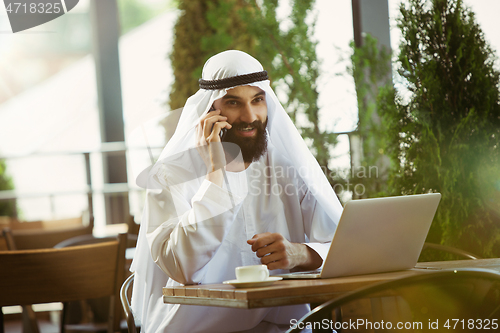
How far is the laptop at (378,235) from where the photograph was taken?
50.7 inches

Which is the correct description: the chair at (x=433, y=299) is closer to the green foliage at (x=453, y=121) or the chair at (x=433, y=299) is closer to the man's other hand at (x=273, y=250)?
the man's other hand at (x=273, y=250)

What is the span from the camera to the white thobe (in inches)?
65.1

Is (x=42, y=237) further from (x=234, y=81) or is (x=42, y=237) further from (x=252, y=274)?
(x=252, y=274)

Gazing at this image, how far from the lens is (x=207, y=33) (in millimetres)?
5605

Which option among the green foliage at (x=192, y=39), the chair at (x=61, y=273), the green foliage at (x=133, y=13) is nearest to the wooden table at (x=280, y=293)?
the chair at (x=61, y=273)

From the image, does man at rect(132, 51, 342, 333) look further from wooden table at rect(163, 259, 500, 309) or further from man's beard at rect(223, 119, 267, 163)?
wooden table at rect(163, 259, 500, 309)

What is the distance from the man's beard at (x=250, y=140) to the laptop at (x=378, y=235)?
75 centimetres

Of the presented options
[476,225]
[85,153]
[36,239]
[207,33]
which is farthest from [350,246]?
[85,153]

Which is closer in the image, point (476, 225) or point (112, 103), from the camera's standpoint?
point (476, 225)

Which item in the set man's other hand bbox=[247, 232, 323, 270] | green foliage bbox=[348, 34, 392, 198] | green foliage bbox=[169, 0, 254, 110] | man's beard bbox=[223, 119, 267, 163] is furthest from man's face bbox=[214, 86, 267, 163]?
green foliage bbox=[169, 0, 254, 110]

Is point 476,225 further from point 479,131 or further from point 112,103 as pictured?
point 112,103

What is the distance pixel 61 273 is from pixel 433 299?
129 cm

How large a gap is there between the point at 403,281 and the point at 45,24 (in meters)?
8.96

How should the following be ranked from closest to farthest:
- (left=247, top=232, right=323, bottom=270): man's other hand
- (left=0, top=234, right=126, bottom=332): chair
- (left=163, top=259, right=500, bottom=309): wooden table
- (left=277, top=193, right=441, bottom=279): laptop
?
(left=163, top=259, right=500, bottom=309): wooden table < (left=277, top=193, right=441, bottom=279): laptop < (left=247, top=232, right=323, bottom=270): man's other hand < (left=0, top=234, right=126, bottom=332): chair
